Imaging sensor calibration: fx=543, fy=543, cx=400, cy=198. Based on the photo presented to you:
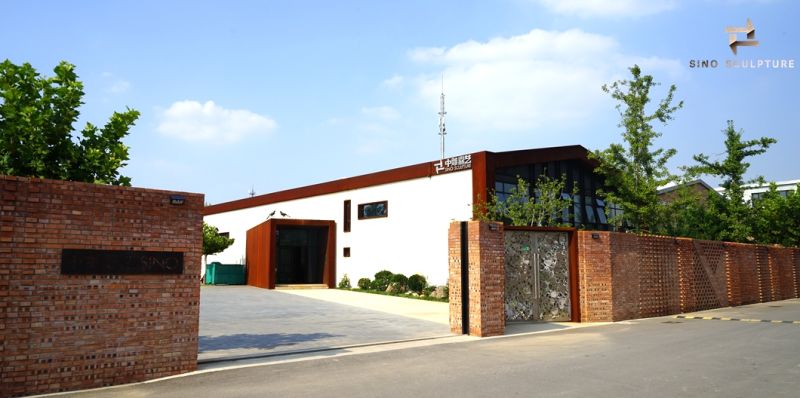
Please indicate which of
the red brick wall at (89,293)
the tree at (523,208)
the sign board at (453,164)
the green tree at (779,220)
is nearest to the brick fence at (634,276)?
the green tree at (779,220)

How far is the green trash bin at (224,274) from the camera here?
3631 centimetres

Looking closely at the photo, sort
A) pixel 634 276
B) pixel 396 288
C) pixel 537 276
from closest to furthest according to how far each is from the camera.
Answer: pixel 537 276 → pixel 634 276 → pixel 396 288

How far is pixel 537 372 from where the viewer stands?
8.30 m

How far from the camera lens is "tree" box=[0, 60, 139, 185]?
28.8 feet

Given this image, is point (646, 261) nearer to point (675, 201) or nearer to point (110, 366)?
point (675, 201)

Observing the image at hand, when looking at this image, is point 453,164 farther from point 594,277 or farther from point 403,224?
point 594,277

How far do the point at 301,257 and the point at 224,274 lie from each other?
5.69 metres

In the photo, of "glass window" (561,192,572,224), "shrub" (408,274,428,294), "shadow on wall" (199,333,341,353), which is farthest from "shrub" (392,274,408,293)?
"shadow on wall" (199,333,341,353)

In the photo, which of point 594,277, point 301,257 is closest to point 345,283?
point 301,257

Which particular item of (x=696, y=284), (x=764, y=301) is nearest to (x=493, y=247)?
(x=696, y=284)

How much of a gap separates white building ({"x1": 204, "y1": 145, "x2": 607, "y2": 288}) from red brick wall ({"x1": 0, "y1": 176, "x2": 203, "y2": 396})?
1785 centimetres

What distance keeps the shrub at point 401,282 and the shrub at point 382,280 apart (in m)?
0.63

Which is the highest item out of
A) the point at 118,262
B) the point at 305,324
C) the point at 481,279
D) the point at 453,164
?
the point at 453,164

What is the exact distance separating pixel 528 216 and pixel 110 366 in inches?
735
